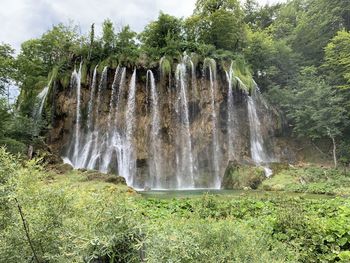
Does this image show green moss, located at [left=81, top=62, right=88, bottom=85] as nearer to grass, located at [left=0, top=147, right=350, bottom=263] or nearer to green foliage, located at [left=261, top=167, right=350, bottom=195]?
green foliage, located at [left=261, top=167, right=350, bottom=195]

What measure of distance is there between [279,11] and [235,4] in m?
12.5

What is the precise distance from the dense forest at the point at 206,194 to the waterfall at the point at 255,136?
6.10 feet

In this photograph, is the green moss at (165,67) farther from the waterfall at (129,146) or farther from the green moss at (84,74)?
the green moss at (84,74)

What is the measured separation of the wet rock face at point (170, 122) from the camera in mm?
21609

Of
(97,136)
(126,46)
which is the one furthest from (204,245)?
(126,46)

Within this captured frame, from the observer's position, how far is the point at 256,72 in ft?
93.9

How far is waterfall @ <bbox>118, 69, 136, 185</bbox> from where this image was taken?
2042 cm

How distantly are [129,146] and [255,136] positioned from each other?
9.65 m

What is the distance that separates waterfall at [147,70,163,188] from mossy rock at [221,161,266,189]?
15.4ft

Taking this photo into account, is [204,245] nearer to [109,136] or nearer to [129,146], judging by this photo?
[129,146]

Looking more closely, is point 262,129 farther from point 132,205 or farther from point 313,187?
point 132,205

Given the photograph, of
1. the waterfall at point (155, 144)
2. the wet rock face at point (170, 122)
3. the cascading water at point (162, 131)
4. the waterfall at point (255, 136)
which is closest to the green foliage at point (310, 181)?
the cascading water at point (162, 131)

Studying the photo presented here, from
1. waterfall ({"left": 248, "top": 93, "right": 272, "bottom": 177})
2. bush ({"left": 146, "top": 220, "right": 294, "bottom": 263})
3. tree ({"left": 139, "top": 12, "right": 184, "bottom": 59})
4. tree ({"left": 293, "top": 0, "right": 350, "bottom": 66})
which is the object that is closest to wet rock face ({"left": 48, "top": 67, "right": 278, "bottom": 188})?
waterfall ({"left": 248, "top": 93, "right": 272, "bottom": 177})

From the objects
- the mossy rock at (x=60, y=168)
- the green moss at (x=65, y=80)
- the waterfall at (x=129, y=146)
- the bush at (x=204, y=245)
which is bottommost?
the bush at (x=204, y=245)
